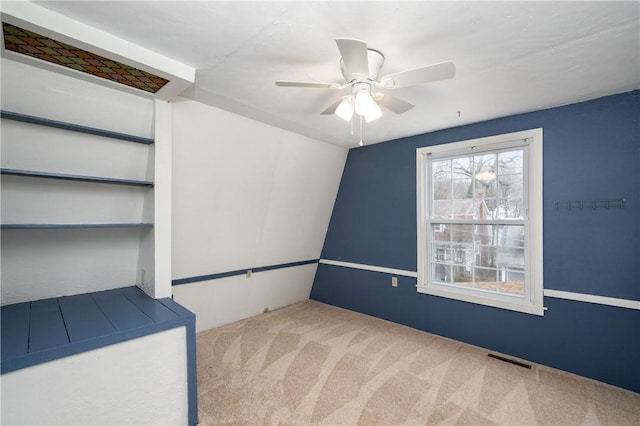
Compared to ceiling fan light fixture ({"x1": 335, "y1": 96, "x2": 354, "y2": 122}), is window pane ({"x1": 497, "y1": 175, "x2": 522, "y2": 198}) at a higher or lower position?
lower

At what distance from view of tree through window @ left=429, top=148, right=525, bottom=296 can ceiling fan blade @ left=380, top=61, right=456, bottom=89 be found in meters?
1.80

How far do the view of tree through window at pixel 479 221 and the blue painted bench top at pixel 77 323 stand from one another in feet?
8.66

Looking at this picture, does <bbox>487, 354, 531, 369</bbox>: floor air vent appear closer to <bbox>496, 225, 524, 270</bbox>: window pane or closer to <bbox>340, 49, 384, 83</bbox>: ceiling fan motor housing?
<bbox>496, 225, 524, 270</bbox>: window pane

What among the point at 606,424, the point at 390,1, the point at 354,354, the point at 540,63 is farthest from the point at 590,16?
the point at 354,354

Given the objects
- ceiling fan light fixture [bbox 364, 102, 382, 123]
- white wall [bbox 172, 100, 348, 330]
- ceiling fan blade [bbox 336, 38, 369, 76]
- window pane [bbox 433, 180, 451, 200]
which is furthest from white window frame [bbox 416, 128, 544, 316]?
ceiling fan blade [bbox 336, 38, 369, 76]

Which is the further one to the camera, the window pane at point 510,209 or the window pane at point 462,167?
the window pane at point 462,167

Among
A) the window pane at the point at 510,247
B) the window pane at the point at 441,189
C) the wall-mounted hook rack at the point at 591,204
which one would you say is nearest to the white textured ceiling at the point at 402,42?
the wall-mounted hook rack at the point at 591,204

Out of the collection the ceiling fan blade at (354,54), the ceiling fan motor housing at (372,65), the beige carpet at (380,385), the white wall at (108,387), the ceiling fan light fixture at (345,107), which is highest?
the ceiling fan motor housing at (372,65)

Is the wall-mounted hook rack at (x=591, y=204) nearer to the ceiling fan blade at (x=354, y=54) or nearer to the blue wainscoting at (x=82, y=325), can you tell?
the ceiling fan blade at (x=354, y=54)

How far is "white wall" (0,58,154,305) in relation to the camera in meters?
1.80

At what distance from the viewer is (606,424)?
1.90 metres

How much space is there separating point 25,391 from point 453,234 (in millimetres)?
3414

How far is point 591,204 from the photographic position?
2350 mm

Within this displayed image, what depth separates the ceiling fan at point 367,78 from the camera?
52.6 inches
